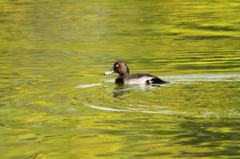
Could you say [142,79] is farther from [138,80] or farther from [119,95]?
[119,95]

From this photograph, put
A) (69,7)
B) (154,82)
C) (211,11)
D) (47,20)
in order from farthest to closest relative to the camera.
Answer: (69,7), (211,11), (47,20), (154,82)

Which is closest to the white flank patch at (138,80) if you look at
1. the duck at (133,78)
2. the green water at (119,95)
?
the duck at (133,78)

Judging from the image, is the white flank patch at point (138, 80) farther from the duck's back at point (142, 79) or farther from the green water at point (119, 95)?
the green water at point (119, 95)

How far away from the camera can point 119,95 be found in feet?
36.3

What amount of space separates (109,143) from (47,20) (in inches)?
948

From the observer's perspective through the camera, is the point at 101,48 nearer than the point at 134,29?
Yes

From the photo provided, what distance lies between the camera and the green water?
7.93m

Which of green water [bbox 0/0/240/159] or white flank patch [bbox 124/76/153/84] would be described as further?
white flank patch [bbox 124/76/153/84]

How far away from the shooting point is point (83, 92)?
11430 mm

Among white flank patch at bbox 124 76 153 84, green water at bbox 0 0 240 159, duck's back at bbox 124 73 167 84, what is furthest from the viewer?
white flank patch at bbox 124 76 153 84

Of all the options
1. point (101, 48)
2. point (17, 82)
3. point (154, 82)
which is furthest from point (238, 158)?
point (101, 48)

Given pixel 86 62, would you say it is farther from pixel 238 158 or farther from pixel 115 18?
pixel 115 18

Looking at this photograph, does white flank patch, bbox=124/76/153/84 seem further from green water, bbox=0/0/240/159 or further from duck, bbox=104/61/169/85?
→ green water, bbox=0/0/240/159

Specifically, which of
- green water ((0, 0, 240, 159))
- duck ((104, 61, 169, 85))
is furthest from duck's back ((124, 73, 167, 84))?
green water ((0, 0, 240, 159))
